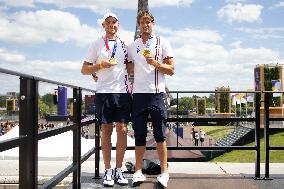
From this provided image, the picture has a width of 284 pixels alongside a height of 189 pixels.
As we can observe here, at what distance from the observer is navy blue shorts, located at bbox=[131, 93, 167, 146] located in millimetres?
4156

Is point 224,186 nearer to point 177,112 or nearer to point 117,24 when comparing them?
point 177,112

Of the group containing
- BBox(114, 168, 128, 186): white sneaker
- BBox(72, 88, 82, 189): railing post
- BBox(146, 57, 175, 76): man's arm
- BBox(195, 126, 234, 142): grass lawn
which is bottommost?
BBox(195, 126, 234, 142): grass lawn

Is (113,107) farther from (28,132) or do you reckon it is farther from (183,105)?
(183,105)

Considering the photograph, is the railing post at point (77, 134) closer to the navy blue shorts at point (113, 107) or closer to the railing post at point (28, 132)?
the navy blue shorts at point (113, 107)

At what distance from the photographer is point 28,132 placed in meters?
2.28

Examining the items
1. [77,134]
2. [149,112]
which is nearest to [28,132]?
[77,134]

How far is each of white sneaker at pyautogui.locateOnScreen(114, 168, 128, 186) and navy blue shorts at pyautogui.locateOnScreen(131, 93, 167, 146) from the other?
1.71 feet

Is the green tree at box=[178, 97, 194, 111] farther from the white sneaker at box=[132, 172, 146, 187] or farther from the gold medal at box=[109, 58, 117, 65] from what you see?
the gold medal at box=[109, 58, 117, 65]

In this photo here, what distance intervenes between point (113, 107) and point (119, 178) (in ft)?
2.81

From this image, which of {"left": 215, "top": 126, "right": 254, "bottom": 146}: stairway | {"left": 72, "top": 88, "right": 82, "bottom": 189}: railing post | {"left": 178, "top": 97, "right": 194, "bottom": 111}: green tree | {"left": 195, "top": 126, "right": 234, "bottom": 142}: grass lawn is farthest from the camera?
{"left": 195, "top": 126, "right": 234, "bottom": 142}: grass lawn

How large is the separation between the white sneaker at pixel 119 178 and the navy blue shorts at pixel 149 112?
1.71ft

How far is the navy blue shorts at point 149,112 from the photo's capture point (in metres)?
4.16

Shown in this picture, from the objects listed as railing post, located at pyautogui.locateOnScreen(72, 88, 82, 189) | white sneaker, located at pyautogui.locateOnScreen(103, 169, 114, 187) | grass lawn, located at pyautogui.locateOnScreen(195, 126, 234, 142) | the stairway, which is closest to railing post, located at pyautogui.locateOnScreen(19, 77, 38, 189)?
railing post, located at pyautogui.locateOnScreen(72, 88, 82, 189)

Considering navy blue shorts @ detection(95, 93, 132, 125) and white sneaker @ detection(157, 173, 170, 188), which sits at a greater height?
navy blue shorts @ detection(95, 93, 132, 125)
